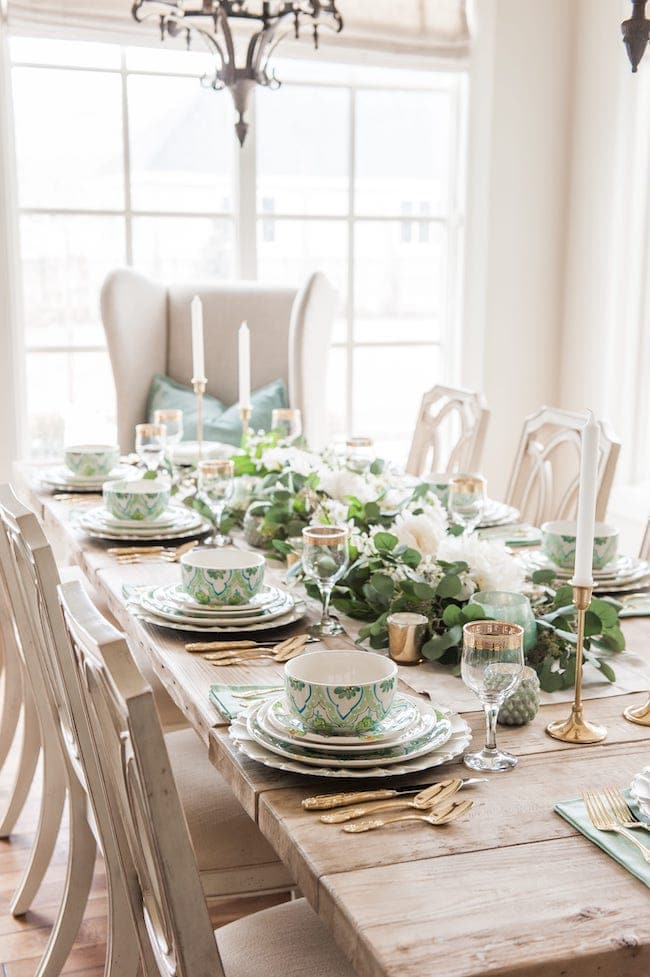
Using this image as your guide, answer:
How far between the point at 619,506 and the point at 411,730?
3.21 meters

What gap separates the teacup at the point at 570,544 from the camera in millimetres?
1886

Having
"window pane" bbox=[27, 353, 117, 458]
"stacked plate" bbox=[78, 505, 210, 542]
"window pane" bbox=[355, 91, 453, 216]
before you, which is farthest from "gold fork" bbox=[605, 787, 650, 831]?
"window pane" bbox=[355, 91, 453, 216]

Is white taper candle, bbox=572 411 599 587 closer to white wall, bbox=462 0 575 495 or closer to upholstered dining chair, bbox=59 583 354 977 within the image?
upholstered dining chair, bbox=59 583 354 977

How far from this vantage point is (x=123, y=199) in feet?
13.8

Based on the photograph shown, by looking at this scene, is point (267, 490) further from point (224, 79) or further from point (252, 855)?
point (224, 79)

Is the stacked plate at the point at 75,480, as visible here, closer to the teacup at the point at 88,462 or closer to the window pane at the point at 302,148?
the teacup at the point at 88,462

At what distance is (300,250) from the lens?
4.50 m

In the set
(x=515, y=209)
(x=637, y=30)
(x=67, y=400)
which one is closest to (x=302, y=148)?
(x=515, y=209)

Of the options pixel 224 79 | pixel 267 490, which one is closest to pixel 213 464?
pixel 267 490

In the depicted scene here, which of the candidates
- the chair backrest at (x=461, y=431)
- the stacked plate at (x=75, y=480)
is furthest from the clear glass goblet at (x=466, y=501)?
the stacked plate at (x=75, y=480)

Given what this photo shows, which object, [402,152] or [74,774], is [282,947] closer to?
[74,774]

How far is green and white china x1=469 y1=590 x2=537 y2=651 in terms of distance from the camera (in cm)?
142

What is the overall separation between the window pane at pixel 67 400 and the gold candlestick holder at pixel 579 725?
125 inches

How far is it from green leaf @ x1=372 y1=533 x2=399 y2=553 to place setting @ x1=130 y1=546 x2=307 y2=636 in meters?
0.15
